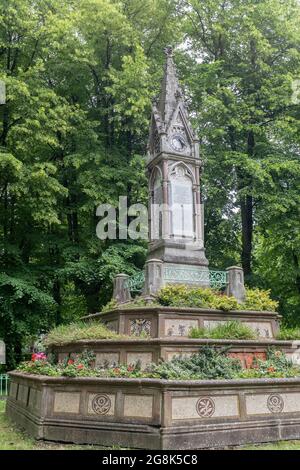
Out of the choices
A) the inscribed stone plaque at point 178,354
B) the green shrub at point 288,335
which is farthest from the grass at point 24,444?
the green shrub at point 288,335

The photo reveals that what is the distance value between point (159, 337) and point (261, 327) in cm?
349

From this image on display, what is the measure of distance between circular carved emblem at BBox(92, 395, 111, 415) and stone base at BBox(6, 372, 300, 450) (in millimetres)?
18

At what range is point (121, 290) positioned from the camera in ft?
51.4

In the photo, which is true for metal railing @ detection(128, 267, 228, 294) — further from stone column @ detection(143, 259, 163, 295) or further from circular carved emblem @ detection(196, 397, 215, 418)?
circular carved emblem @ detection(196, 397, 215, 418)

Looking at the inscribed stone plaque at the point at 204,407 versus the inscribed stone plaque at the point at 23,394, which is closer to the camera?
the inscribed stone plaque at the point at 204,407

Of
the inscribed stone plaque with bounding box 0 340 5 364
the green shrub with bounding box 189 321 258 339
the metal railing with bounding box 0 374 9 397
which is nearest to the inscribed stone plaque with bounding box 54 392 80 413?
the green shrub with bounding box 189 321 258 339

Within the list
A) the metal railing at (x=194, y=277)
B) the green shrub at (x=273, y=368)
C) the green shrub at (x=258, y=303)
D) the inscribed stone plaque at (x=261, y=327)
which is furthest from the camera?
the metal railing at (x=194, y=277)

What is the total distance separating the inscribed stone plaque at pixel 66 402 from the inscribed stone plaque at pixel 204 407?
2177 mm

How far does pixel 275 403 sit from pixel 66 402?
4350 millimetres

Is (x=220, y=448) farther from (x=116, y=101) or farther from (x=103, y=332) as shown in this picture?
(x=116, y=101)

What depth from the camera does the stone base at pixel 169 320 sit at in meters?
12.0

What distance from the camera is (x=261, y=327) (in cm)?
1336

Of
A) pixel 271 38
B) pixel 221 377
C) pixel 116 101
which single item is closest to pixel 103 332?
pixel 221 377

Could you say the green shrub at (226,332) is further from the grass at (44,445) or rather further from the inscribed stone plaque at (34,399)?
A: the inscribed stone plaque at (34,399)
